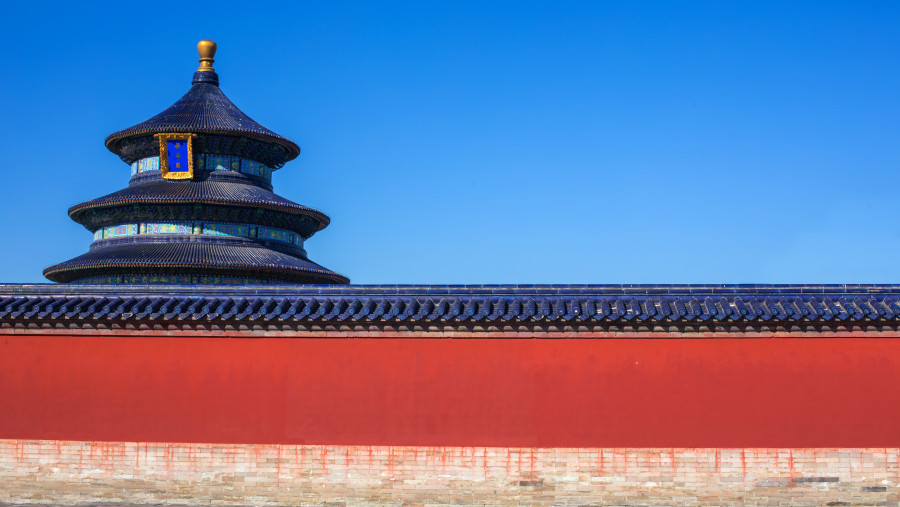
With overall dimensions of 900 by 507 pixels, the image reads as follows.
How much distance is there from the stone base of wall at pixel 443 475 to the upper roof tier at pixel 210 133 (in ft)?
31.1

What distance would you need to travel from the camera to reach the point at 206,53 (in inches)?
982

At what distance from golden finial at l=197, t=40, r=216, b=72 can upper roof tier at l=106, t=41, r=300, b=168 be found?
1.06m

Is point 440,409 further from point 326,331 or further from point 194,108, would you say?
point 194,108

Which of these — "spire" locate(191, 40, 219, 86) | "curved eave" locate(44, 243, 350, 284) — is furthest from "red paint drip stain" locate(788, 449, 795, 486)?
"spire" locate(191, 40, 219, 86)

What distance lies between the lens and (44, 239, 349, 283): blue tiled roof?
67.9 ft

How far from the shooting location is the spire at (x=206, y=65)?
81.0 ft

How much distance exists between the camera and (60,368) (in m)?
15.1

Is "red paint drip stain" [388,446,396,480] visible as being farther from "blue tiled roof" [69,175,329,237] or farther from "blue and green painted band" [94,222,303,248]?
"blue and green painted band" [94,222,303,248]

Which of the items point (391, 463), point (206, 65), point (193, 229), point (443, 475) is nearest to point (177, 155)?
point (193, 229)

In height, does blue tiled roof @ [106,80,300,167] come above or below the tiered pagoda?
above

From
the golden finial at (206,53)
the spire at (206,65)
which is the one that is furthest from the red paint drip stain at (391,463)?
the golden finial at (206,53)

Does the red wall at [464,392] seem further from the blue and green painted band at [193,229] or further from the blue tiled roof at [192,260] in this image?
the blue and green painted band at [193,229]

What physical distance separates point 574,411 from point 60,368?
8.06 metres

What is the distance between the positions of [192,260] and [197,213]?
5.20 ft
